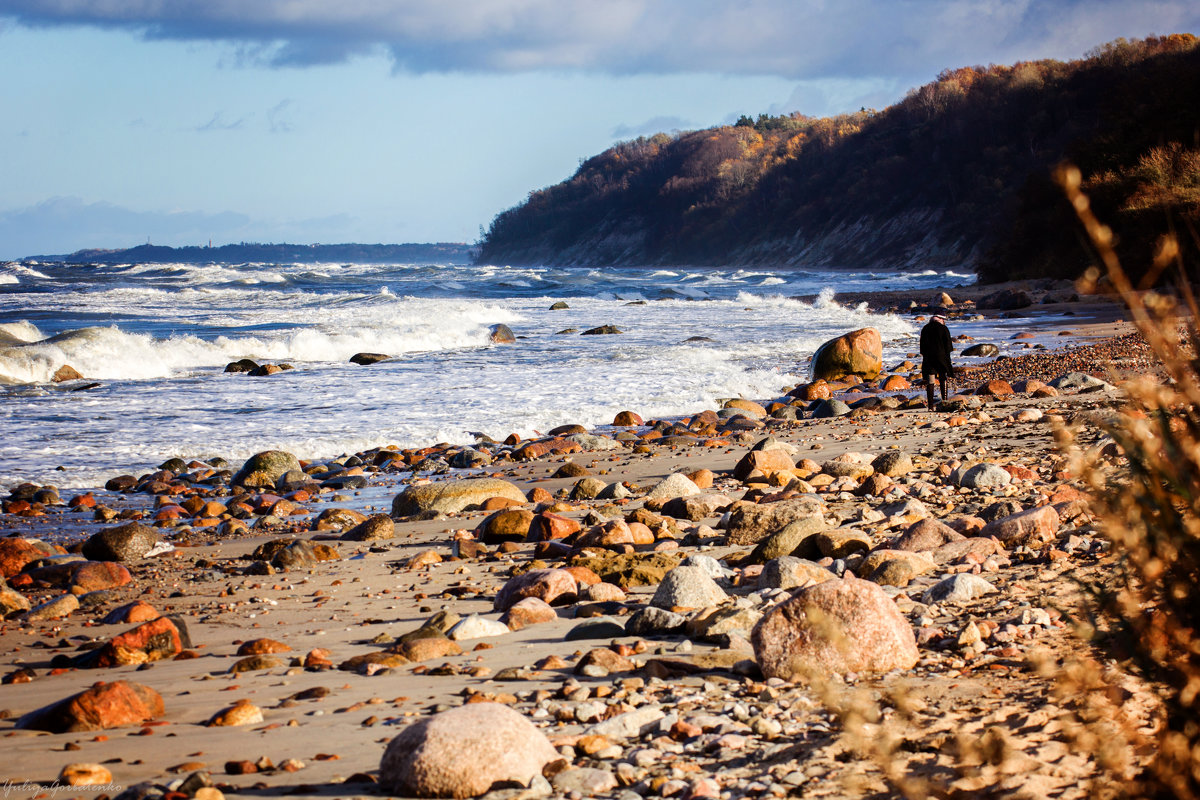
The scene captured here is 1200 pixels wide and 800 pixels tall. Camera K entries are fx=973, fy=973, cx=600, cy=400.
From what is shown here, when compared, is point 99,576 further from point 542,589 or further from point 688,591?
point 688,591

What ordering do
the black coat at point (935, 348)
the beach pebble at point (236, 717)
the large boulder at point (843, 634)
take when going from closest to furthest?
the large boulder at point (843, 634) → the beach pebble at point (236, 717) → the black coat at point (935, 348)

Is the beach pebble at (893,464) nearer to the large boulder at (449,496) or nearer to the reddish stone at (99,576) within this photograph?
the large boulder at (449,496)

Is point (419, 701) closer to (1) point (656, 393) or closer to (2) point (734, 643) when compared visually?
(2) point (734, 643)

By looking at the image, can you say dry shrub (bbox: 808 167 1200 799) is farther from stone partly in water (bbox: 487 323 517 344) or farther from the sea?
stone partly in water (bbox: 487 323 517 344)

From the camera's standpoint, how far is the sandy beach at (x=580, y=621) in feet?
8.88

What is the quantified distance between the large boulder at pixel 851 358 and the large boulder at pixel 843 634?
42.3 feet

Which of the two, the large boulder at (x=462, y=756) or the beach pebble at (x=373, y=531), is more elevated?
the large boulder at (x=462, y=756)

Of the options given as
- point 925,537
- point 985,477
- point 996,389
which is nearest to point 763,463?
point 985,477

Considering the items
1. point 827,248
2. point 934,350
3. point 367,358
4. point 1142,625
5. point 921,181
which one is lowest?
point 367,358

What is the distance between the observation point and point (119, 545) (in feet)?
22.8

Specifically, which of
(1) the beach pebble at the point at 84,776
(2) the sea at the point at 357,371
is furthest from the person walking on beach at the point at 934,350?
(1) the beach pebble at the point at 84,776

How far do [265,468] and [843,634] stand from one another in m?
7.98

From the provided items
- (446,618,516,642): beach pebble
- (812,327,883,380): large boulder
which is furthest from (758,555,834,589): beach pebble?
(812,327,883,380): large boulder

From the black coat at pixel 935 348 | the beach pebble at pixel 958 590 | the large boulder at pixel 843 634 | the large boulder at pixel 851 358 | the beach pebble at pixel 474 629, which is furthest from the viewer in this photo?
the large boulder at pixel 851 358
